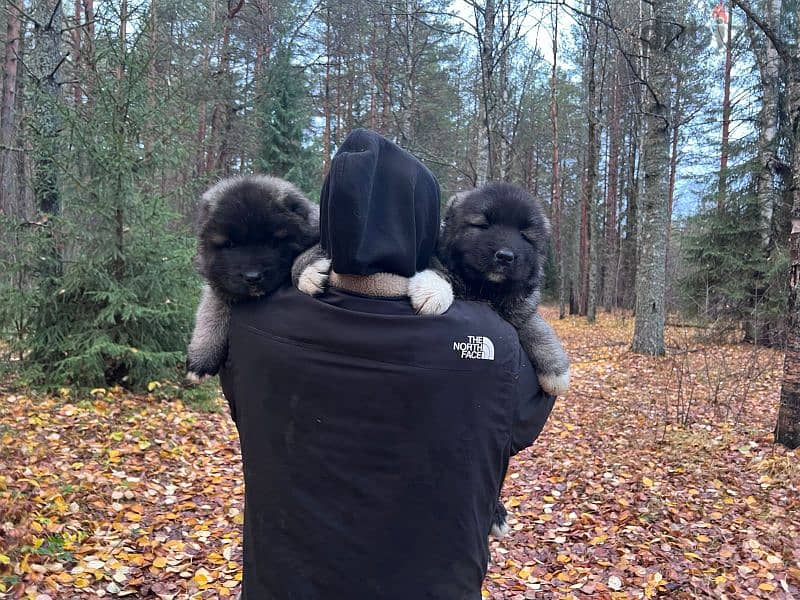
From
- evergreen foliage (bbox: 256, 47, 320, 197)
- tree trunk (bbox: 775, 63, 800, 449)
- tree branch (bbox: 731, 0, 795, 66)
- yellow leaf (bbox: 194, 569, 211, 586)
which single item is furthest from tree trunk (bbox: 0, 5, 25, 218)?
tree trunk (bbox: 775, 63, 800, 449)

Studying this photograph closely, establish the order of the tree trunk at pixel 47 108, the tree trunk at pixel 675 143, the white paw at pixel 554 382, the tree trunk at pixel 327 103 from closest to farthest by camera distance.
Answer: the white paw at pixel 554 382, the tree trunk at pixel 47 108, the tree trunk at pixel 675 143, the tree trunk at pixel 327 103

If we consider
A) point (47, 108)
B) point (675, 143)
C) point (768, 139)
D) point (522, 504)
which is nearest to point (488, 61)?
point (768, 139)

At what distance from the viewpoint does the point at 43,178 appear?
8.48 m

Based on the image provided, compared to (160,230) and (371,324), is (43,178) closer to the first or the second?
(160,230)

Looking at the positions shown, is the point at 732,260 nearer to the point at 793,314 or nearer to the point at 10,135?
the point at 793,314

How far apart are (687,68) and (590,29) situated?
597 cm

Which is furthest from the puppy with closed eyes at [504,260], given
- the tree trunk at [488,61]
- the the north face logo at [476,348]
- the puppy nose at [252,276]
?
the tree trunk at [488,61]

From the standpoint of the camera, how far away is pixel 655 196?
12586 millimetres

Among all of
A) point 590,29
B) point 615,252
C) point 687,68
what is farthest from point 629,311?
point 590,29

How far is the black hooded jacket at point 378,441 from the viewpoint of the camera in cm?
146

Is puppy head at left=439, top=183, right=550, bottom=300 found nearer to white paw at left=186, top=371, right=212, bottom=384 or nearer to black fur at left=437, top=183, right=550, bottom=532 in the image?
black fur at left=437, top=183, right=550, bottom=532

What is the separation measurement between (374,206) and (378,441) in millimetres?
636

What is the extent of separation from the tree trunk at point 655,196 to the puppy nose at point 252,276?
11.8 metres

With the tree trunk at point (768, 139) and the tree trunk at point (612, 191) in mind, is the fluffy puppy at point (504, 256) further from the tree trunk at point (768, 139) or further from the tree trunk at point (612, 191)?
the tree trunk at point (612, 191)
